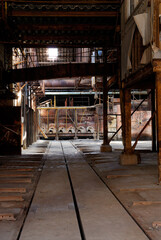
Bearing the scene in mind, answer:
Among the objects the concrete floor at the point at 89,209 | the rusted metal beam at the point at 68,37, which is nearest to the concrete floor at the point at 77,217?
the concrete floor at the point at 89,209

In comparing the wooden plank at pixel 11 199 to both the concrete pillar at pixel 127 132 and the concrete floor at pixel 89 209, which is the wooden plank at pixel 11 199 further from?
the concrete pillar at pixel 127 132

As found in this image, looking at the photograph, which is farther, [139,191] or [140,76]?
[140,76]

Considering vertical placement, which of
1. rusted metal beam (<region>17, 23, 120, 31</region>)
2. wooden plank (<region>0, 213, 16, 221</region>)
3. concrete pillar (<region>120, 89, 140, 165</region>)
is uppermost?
rusted metal beam (<region>17, 23, 120, 31</region>)

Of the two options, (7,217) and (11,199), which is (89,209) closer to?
(7,217)

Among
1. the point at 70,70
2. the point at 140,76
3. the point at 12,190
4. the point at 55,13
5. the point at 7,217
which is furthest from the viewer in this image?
the point at 70,70

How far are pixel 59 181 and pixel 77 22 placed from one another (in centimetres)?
652

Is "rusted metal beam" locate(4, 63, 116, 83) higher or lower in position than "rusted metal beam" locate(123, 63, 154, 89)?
higher

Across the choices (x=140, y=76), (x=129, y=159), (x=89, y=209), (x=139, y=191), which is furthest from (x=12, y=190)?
(x=129, y=159)

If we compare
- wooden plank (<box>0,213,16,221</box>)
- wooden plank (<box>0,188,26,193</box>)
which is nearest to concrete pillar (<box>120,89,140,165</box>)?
wooden plank (<box>0,188,26,193</box>)

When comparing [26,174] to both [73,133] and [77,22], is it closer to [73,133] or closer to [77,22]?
[77,22]

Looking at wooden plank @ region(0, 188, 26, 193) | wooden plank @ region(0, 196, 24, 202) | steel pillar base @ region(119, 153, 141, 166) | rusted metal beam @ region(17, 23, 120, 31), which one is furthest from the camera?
rusted metal beam @ region(17, 23, 120, 31)

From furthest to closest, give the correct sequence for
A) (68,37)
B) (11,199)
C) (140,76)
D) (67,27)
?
(68,37), (67,27), (140,76), (11,199)

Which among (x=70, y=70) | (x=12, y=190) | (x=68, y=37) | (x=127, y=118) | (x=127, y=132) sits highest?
(x=68, y=37)

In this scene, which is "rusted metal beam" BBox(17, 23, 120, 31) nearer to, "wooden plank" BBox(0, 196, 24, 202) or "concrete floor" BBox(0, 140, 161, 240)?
"concrete floor" BBox(0, 140, 161, 240)
